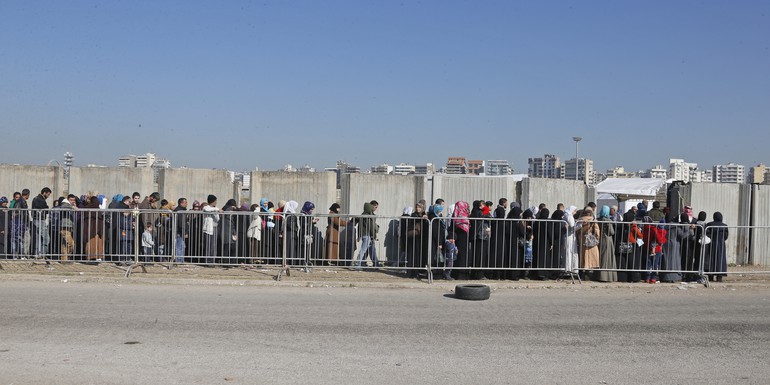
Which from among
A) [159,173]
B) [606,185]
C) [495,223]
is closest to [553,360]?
[495,223]

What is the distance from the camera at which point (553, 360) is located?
823 cm

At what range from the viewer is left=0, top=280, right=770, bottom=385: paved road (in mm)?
7496

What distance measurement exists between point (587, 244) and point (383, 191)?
19.3 ft

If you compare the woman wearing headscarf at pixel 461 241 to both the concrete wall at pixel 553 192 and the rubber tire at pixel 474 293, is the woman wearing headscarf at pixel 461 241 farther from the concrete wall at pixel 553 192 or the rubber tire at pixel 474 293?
the concrete wall at pixel 553 192

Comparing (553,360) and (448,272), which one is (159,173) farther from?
(553,360)

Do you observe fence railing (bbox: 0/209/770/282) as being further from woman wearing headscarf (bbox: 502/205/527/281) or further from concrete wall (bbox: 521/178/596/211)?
concrete wall (bbox: 521/178/596/211)

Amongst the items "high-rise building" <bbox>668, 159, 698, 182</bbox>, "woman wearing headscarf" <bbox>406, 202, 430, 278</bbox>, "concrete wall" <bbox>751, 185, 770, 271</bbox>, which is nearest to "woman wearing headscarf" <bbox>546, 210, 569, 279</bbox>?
"woman wearing headscarf" <bbox>406, 202, 430, 278</bbox>

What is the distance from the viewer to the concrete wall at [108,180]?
62.1 ft

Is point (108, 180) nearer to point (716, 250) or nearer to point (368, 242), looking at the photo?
point (368, 242)

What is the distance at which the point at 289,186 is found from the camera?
61.6 feet

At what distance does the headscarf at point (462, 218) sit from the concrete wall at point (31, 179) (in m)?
10.6

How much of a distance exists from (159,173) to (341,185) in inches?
183

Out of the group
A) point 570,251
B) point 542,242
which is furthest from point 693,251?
point 542,242

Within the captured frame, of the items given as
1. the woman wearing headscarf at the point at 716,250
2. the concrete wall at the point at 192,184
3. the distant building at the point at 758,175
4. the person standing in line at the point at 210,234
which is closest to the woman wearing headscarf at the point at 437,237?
the person standing in line at the point at 210,234
